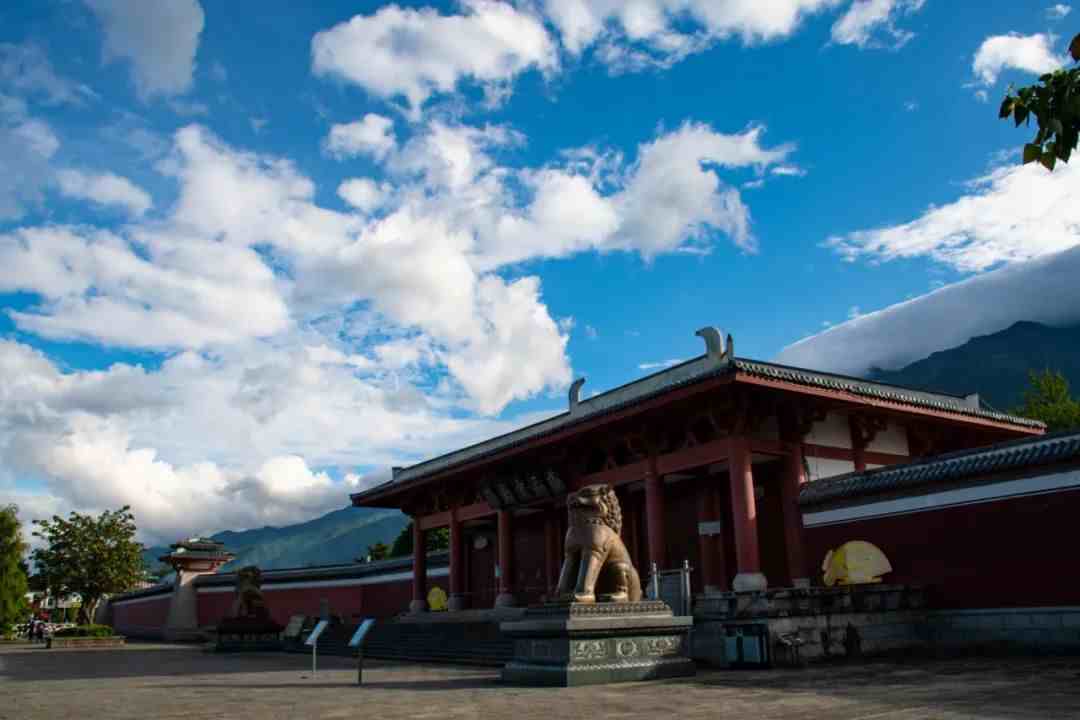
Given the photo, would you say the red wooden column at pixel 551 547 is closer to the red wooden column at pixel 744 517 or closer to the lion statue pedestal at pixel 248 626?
the red wooden column at pixel 744 517

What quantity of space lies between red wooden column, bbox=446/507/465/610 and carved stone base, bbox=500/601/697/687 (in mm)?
Answer: 16023

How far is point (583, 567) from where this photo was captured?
1088cm

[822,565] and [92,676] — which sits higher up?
[822,565]

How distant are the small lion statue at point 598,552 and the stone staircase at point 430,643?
5.00 m

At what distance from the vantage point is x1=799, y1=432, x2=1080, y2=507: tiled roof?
13.1 metres

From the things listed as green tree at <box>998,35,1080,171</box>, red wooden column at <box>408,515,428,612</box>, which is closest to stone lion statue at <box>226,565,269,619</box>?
red wooden column at <box>408,515,428,612</box>

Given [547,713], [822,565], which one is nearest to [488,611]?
[822,565]

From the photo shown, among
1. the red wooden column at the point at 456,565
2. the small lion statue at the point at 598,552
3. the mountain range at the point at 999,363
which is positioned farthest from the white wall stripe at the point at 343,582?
the mountain range at the point at 999,363

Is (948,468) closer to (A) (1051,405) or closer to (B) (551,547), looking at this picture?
(B) (551,547)

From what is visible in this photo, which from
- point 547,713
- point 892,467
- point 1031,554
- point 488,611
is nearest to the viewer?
point 547,713

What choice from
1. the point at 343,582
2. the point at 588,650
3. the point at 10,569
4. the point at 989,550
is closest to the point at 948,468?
the point at 989,550

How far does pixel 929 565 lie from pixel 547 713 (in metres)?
9.93

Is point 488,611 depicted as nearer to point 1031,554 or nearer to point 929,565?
point 929,565

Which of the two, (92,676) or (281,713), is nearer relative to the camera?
(281,713)
